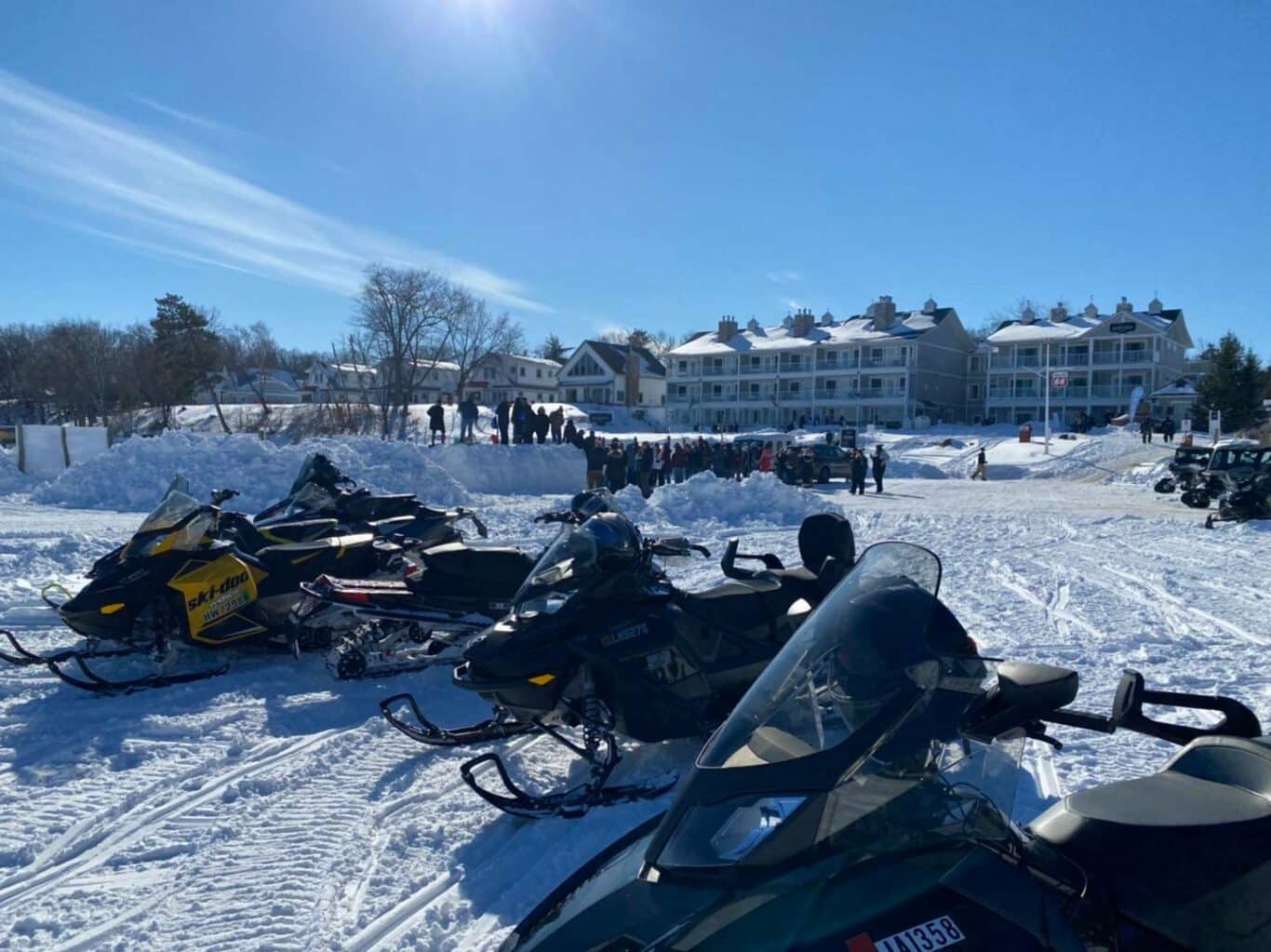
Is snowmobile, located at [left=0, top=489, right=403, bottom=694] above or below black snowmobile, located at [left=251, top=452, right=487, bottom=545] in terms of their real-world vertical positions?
below

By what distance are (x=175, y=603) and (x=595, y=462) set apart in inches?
Answer: 599

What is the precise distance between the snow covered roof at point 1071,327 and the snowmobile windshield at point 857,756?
5962 centimetres

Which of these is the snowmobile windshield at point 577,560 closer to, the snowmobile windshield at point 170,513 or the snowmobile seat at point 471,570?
the snowmobile seat at point 471,570

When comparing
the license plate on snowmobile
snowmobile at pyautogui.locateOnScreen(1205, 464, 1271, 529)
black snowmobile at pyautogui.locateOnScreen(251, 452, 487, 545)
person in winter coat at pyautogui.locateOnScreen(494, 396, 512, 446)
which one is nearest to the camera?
the license plate on snowmobile

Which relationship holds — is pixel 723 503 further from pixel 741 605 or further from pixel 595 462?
pixel 741 605

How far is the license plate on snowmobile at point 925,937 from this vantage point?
1.62 metres

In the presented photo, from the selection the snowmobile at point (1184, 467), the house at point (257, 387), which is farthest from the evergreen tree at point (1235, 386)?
the house at point (257, 387)

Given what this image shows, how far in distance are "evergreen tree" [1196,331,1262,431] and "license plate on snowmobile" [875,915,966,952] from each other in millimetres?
52356

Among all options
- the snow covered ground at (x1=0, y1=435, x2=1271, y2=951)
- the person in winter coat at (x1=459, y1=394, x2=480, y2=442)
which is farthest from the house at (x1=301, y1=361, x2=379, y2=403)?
the snow covered ground at (x1=0, y1=435, x2=1271, y2=951)

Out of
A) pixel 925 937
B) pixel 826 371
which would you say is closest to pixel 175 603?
pixel 925 937

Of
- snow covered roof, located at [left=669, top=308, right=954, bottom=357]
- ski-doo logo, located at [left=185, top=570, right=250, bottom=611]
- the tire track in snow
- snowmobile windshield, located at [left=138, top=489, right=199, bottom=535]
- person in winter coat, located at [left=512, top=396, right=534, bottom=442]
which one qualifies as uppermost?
snow covered roof, located at [left=669, top=308, right=954, bottom=357]

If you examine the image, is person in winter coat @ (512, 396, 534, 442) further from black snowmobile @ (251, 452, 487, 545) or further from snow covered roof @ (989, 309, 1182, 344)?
snow covered roof @ (989, 309, 1182, 344)

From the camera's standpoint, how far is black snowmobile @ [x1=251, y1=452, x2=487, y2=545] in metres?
8.16

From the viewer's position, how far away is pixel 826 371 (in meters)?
58.8
